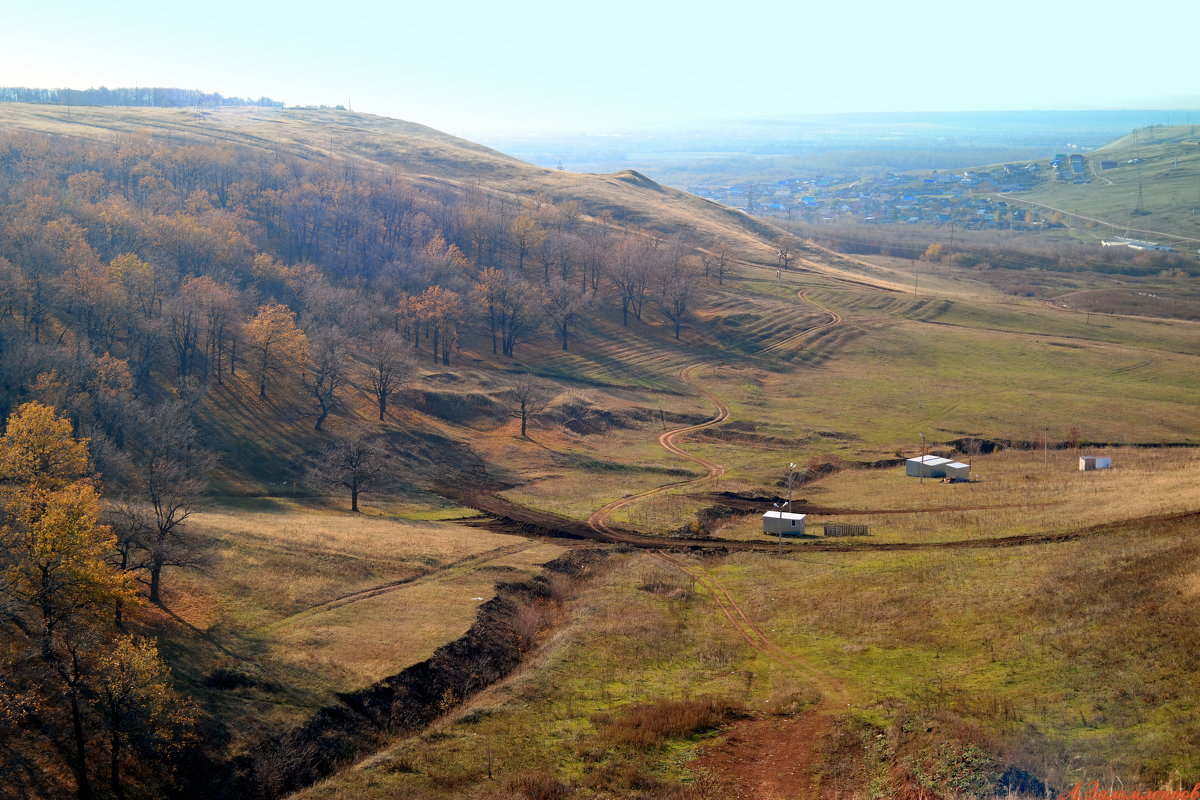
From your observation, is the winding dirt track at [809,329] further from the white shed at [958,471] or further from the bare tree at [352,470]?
the bare tree at [352,470]

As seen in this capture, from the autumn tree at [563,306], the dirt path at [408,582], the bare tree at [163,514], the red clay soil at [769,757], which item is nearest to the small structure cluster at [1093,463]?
the dirt path at [408,582]

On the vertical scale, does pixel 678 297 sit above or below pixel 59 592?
above

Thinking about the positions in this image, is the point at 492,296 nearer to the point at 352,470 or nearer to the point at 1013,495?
the point at 352,470

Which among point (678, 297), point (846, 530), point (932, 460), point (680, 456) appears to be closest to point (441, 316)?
point (678, 297)

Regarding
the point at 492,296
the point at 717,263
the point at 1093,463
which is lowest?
the point at 1093,463

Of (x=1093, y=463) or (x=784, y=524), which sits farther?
(x=1093, y=463)

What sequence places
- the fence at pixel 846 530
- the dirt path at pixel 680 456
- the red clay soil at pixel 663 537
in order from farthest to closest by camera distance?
the dirt path at pixel 680 456, the fence at pixel 846 530, the red clay soil at pixel 663 537
